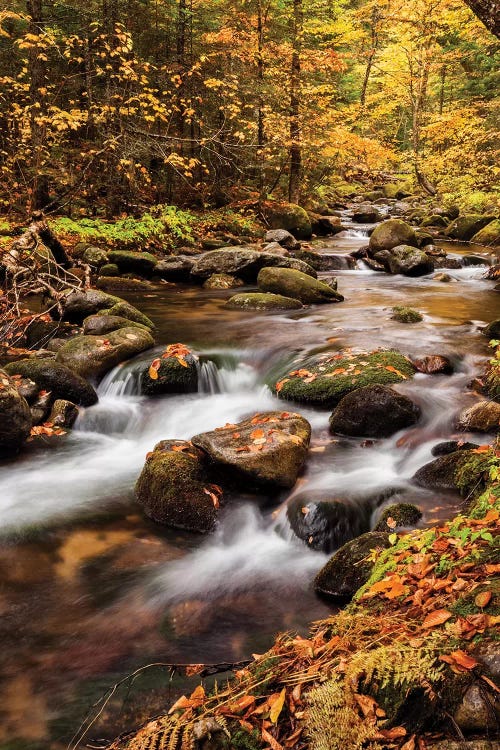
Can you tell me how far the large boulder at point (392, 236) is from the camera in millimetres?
17109

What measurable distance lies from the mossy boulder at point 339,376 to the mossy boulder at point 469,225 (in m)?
14.7

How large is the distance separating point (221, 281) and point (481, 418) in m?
9.11

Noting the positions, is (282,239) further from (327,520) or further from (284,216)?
(327,520)

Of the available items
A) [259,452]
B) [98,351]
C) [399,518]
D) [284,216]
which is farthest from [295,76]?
[399,518]

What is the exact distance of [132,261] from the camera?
14.1 meters

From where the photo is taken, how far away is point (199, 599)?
4383mm

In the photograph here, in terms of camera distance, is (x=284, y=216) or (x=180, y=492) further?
(x=284, y=216)

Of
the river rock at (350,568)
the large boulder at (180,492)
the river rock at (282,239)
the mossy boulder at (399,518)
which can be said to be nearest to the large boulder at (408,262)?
the river rock at (282,239)

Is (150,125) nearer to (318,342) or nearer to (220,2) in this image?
(220,2)

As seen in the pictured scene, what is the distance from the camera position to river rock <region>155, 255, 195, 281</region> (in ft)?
47.2

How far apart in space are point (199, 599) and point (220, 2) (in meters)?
21.7

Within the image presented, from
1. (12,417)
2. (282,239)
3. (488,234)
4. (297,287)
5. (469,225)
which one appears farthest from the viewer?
(469,225)

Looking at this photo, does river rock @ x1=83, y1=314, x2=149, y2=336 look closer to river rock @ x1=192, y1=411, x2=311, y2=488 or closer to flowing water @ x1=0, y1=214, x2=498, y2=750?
flowing water @ x1=0, y1=214, x2=498, y2=750

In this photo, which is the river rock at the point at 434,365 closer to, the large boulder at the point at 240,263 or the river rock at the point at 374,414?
the river rock at the point at 374,414
